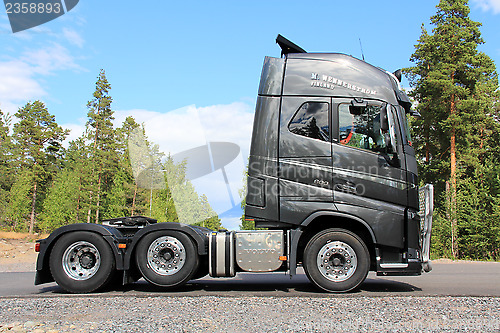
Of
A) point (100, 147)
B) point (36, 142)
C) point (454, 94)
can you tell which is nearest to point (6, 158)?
point (36, 142)

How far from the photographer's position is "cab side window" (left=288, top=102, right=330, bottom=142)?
7.08 metres

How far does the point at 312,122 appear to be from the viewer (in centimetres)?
713

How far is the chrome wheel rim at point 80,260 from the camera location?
7.25 m

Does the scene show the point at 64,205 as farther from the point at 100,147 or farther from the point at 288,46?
the point at 288,46

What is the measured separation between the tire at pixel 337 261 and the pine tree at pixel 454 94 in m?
24.3

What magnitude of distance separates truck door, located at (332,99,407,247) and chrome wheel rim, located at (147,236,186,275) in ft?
9.35

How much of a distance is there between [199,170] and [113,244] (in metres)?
2.04

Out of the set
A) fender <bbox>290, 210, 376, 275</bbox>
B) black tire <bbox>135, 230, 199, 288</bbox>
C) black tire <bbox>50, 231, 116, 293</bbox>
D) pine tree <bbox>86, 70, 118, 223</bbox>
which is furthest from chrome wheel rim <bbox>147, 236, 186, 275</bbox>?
pine tree <bbox>86, 70, 118, 223</bbox>

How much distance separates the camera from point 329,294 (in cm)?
664

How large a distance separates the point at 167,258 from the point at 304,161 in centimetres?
289

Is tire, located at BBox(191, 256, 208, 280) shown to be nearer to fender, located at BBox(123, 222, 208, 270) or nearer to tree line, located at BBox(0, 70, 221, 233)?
fender, located at BBox(123, 222, 208, 270)

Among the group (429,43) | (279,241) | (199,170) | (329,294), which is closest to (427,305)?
(329,294)

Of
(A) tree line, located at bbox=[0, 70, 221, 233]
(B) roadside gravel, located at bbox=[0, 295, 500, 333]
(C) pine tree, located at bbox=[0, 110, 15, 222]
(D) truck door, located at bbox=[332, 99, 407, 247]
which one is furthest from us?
(C) pine tree, located at bbox=[0, 110, 15, 222]

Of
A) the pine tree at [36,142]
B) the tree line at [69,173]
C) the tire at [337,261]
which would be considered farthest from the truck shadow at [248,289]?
the pine tree at [36,142]
